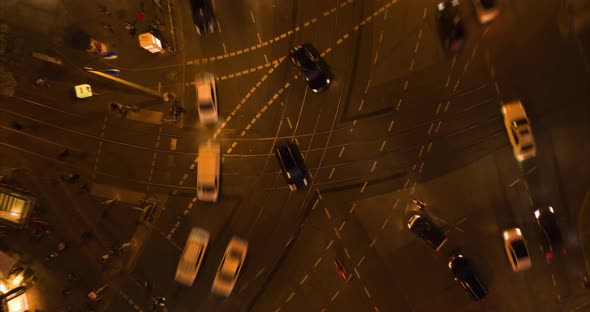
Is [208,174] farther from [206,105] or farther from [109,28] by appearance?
[109,28]

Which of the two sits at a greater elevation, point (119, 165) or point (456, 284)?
point (119, 165)

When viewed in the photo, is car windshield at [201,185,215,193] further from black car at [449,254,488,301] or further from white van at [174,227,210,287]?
black car at [449,254,488,301]

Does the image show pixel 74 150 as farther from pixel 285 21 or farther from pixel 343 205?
pixel 343 205

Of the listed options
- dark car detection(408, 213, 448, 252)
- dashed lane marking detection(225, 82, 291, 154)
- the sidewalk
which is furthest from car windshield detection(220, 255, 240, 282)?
the sidewalk

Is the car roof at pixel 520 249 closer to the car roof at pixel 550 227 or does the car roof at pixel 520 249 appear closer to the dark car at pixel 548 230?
the dark car at pixel 548 230

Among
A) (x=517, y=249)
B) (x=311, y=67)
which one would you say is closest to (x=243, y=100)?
(x=311, y=67)

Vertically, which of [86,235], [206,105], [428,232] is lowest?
[428,232]

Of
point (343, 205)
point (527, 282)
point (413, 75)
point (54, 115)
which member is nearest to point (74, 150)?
point (54, 115)
